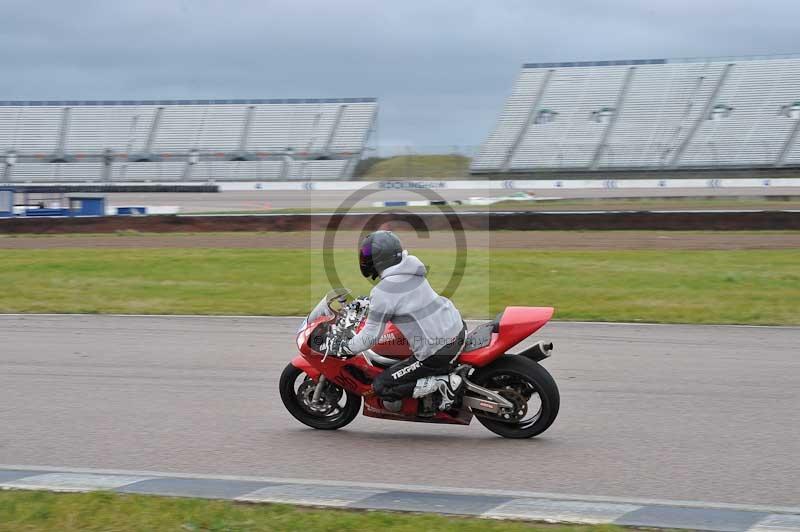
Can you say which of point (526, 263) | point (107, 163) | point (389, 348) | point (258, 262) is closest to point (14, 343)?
point (389, 348)

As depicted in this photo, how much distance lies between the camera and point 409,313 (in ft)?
21.8

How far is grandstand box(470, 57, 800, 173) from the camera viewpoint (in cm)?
4631

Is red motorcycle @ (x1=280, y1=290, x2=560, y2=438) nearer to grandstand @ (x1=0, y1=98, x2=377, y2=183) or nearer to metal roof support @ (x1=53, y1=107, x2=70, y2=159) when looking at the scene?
grandstand @ (x1=0, y1=98, x2=377, y2=183)

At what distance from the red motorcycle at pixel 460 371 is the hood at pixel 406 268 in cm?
40

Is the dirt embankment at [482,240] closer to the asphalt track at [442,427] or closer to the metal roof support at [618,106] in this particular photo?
the asphalt track at [442,427]

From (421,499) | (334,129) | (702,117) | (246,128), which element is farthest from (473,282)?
(246,128)

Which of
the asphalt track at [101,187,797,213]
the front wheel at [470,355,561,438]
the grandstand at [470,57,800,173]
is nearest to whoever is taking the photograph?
the front wheel at [470,355,561,438]

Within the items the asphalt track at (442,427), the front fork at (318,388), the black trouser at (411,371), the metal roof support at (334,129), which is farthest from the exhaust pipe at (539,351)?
the metal roof support at (334,129)

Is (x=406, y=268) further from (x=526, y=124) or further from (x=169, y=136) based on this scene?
(x=169, y=136)

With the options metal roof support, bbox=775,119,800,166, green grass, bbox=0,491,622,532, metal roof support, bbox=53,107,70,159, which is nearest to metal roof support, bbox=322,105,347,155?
metal roof support, bbox=53,107,70,159

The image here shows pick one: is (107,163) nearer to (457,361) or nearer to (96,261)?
(96,261)

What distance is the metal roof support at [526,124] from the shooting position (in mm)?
50094

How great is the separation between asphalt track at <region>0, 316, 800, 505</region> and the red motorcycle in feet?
0.60

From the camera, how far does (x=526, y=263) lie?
19.8 m
